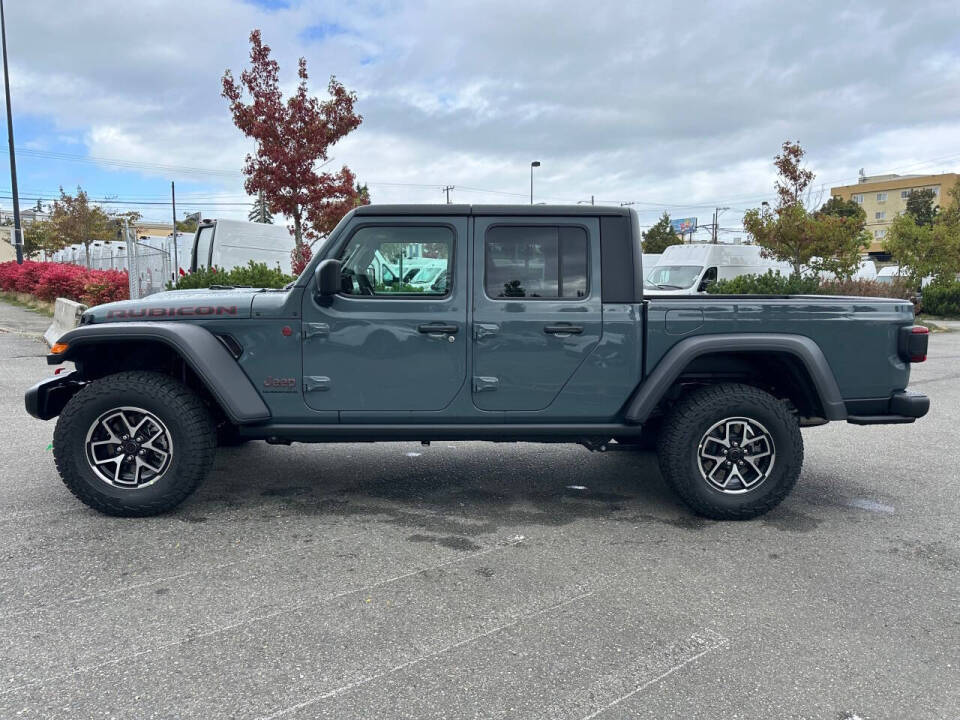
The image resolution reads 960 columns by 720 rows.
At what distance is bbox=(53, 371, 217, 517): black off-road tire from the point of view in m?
4.11

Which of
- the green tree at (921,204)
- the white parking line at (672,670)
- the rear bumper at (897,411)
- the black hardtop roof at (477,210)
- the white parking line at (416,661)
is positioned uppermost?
the green tree at (921,204)

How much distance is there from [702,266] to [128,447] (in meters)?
16.1

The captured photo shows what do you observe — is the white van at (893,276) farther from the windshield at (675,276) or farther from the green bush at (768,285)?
the windshield at (675,276)

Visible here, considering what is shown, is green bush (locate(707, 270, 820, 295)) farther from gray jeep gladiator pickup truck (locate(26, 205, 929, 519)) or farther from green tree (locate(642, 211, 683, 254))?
green tree (locate(642, 211, 683, 254))

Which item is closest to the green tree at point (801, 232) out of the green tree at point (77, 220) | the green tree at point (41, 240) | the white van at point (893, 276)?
the white van at point (893, 276)

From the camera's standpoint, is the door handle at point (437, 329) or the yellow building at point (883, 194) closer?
the door handle at point (437, 329)

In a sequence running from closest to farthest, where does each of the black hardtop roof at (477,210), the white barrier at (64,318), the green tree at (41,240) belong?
the black hardtop roof at (477,210) → the white barrier at (64,318) → the green tree at (41,240)

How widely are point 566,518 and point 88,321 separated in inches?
125

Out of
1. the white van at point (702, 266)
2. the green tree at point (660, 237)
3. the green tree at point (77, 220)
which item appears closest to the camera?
the white van at point (702, 266)

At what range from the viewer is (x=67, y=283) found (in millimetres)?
18219

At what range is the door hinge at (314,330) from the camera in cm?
419

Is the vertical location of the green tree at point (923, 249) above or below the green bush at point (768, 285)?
above

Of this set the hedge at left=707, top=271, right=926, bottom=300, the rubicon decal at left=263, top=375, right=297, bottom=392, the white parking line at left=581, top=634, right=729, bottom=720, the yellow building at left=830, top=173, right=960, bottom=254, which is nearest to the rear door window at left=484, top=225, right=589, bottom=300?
the rubicon decal at left=263, top=375, right=297, bottom=392

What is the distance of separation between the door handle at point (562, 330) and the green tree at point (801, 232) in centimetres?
1583
